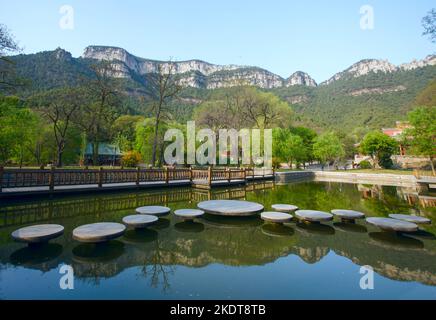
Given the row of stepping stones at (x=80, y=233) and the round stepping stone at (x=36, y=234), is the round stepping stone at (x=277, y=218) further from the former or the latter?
the round stepping stone at (x=36, y=234)

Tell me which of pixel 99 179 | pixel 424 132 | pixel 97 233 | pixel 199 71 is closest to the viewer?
pixel 97 233

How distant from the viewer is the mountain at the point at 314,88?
51.2 metres

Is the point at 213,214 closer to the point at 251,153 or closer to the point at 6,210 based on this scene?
the point at 6,210

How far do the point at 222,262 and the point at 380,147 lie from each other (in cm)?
4871

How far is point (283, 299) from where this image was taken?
3826mm

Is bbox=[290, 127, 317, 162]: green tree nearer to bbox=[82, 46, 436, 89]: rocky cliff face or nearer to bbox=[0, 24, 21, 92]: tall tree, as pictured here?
bbox=[0, 24, 21, 92]: tall tree

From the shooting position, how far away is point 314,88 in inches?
4250

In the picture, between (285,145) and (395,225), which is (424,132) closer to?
(285,145)

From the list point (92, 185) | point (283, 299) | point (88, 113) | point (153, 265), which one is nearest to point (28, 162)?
point (88, 113)

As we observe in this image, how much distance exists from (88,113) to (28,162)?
549 inches

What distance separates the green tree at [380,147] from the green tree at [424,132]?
11149 millimetres

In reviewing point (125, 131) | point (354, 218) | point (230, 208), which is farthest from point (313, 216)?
point (125, 131)

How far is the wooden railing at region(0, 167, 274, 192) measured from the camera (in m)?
11.8

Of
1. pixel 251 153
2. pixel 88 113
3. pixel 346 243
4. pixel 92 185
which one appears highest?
pixel 88 113
